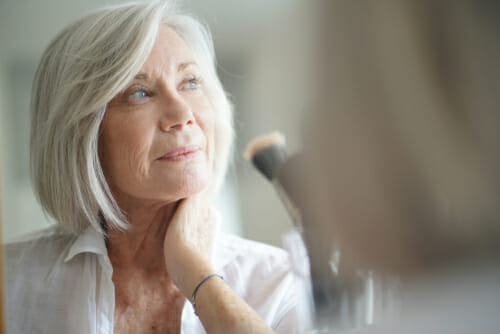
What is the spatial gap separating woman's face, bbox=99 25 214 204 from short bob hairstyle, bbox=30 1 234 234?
0.02 m

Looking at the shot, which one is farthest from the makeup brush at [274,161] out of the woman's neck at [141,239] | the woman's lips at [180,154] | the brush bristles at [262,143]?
the woman's neck at [141,239]

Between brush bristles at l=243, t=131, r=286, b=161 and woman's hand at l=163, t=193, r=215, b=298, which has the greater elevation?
brush bristles at l=243, t=131, r=286, b=161

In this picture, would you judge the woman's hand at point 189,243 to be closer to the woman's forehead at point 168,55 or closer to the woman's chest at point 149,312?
the woman's chest at point 149,312

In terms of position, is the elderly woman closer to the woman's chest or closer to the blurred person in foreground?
the woman's chest

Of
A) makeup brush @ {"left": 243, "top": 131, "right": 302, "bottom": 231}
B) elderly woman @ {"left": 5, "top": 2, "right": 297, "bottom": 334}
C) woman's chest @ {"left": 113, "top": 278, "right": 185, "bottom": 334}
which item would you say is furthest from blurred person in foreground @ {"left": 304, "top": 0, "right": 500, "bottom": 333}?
woman's chest @ {"left": 113, "top": 278, "right": 185, "bottom": 334}

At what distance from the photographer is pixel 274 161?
1.84ft

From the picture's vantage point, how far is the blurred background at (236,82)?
527 mm

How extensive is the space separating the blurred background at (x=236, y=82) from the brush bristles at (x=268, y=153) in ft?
0.05

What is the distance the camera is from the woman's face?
2.08 ft

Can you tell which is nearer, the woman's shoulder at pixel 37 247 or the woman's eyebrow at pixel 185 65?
the woman's eyebrow at pixel 185 65

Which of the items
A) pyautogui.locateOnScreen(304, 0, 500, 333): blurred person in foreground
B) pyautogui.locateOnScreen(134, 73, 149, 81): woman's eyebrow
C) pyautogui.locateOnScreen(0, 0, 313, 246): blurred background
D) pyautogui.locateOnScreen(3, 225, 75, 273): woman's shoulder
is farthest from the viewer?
pyautogui.locateOnScreen(3, 225, 75, 273): woman's shoulder

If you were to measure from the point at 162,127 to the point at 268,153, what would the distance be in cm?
18

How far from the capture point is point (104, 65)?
654 mm

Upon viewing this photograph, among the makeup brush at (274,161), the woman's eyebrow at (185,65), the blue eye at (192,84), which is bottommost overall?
the makeup brush at (274,161)
